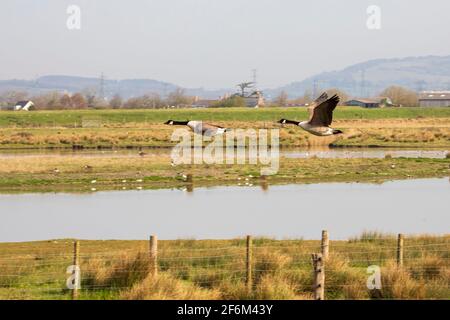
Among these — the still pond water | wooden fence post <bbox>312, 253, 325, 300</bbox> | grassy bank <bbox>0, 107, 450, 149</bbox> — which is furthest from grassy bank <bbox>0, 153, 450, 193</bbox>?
wooden fence post <bbox>312, 253, 325, 300</bbox>

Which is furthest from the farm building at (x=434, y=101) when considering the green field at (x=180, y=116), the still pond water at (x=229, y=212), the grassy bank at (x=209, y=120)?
the still pond water at (x=229, y=212)

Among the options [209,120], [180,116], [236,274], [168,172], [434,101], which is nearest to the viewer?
[236,274]

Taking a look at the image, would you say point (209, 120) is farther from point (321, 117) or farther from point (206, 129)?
point (206, 129)

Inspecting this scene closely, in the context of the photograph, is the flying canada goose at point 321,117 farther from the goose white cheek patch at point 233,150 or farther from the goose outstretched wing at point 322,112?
the goose white cheek patch at point 233,150

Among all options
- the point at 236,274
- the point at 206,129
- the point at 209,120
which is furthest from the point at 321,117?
the point at 209,120

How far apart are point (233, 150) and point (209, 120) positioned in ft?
114

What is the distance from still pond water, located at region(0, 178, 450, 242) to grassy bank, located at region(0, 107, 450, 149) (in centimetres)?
948

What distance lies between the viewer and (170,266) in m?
16.5

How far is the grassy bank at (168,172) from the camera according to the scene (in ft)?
121

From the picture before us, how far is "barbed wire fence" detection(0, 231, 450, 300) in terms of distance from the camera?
1334 centimetres

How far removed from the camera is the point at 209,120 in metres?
89.6

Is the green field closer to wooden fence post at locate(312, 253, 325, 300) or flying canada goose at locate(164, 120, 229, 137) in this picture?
flying canada goose at locate(164, 120, 229, 137)
